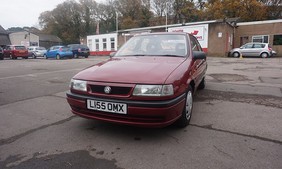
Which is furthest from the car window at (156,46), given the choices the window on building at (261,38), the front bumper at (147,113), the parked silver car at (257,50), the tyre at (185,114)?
the window on building at (261,38)

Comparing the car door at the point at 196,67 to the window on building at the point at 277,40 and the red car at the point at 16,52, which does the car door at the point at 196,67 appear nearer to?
the window on building at the point at 277,40

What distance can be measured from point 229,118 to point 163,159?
1.94 meters

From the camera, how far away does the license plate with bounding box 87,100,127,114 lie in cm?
279

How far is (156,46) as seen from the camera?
4.21 metres

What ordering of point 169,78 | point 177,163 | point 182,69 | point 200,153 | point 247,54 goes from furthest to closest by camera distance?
point 247,54 → point 182,69 → point 169,78 → point 200,153 → point 177,163

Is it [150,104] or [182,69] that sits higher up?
[182,69]

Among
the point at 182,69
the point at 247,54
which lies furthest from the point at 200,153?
the point at 247,54

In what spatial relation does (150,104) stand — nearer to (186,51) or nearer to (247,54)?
(186,51)

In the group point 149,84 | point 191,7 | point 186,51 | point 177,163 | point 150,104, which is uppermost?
point 191,7

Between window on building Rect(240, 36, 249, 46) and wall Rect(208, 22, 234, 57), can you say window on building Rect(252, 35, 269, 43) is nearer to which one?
window on building Rect(240, 36, 249, 46)

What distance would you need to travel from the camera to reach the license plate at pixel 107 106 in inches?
110

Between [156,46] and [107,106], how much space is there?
186 centimetres

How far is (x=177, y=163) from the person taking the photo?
8.02 ft

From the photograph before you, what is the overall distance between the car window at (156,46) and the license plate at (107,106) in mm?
1523
